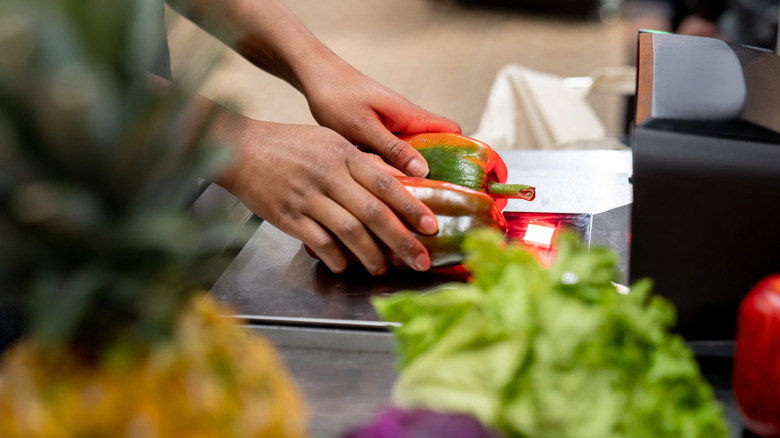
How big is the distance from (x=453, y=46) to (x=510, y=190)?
3444 mm

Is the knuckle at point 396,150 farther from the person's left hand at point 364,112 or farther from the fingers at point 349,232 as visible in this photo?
the fingers at point 349,232

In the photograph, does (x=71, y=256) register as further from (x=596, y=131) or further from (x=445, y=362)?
(x=596, y=131)

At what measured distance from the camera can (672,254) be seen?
0.81m

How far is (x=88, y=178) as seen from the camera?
48 cm

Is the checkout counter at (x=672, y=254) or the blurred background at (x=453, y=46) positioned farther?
the blurred background at (x=453, y=46)

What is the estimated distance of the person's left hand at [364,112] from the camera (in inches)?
46.5

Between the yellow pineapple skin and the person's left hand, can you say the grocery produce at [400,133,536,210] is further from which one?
the yellow pineapple skin

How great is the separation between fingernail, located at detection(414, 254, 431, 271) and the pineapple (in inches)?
19.3

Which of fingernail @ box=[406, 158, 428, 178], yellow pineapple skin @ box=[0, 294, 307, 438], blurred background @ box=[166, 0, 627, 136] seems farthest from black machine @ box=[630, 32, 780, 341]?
blurred background @ box=[166, 0, 627, 136]

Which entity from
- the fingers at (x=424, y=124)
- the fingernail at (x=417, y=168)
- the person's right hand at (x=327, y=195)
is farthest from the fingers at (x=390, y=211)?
the fingers at (x=424, y=124)

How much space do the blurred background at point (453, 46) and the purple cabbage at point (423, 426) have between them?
2.85 m

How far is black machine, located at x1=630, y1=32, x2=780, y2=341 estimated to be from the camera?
78cm

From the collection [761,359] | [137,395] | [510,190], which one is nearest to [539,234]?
[510,190]

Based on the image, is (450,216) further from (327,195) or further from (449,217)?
(327,195)
